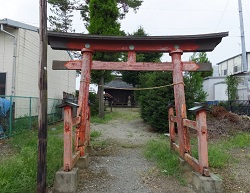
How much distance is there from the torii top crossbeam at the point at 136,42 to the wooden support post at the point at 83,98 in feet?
1.01

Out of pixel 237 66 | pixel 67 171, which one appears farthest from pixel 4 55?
pixel 237 66

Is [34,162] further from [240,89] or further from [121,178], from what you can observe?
[240,89]

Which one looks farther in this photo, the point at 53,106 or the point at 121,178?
the point at 53,106

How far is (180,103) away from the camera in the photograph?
576cm

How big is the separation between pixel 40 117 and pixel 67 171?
105 cm

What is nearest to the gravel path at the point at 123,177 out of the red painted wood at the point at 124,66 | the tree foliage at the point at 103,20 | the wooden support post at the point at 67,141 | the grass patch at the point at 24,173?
the wooden support post at the point at 67,141

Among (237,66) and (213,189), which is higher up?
(237,66)

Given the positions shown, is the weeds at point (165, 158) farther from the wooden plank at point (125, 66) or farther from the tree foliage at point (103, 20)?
the tree foliage at point (103, 20)

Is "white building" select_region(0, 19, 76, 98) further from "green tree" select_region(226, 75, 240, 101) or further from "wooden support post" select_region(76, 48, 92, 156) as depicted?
"green tree" select_region(226, 75, 240, 101)

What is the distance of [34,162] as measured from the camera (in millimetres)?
4789

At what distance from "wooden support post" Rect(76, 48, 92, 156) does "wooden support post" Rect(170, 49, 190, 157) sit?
2.19 metres

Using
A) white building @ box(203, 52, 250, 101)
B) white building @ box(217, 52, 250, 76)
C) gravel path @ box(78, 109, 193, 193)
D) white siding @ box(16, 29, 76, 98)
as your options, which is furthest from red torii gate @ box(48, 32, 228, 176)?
white building @ box(217, 52, 250, 76)

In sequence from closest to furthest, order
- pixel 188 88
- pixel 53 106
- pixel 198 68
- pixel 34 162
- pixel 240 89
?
pixel 34 162, pixel 198 68, pixel 188 88, pixel 53 106, pixel 240 89

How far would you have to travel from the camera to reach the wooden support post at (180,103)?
17.9 ft
